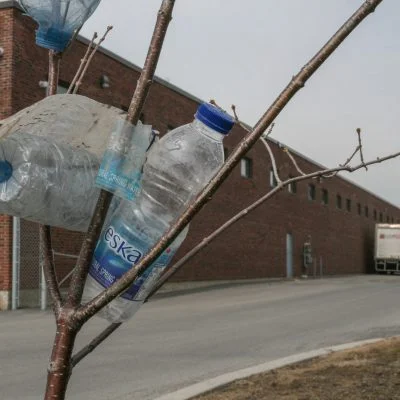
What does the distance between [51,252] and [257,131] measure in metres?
0.73

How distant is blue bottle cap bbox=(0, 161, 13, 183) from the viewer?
1420 millimetres

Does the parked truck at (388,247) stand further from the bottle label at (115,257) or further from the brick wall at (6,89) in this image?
the bottle label at (115,257)

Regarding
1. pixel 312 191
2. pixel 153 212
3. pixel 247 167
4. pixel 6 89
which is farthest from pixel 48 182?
pixel 312 191

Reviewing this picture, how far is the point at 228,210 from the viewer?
28281 mm

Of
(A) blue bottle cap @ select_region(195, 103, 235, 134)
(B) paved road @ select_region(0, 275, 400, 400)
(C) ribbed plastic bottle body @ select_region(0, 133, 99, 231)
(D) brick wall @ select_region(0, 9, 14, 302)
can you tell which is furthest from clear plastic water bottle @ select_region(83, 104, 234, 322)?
(D) brick wall @ select_region(0, 9, 14, 302)

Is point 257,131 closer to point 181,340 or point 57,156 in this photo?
point 57,156

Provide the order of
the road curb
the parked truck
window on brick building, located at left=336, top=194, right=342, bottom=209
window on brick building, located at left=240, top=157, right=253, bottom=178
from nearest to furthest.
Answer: the road curb
window on brick building, located at left=240, top=157, right=253, bottom=178
the parked truck
window on brick building, located at left=336, top=194, right=342, bottom=209

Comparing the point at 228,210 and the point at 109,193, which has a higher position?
the point at 228,210

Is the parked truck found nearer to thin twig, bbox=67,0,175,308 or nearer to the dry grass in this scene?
the dry grass

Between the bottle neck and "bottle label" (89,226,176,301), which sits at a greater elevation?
the bottle neck

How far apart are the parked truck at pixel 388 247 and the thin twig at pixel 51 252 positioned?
45.7 metres

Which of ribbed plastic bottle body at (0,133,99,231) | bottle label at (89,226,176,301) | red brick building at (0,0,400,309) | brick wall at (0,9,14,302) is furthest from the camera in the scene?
red brick building at (0,0,400,309)

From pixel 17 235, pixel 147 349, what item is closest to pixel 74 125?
pixel 147 349

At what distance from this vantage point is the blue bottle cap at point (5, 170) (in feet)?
4.66
